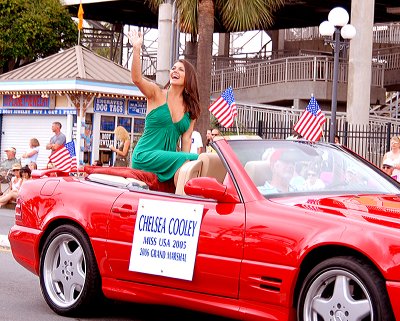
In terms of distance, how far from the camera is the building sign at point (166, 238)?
6387mm

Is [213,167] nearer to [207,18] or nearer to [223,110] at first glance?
[223,110]

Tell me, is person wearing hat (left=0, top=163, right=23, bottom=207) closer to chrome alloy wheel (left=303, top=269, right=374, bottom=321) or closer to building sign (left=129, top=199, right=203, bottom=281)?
building sign (left=129, top=199, right=203, bottom=281)

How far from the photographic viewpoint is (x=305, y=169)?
6578 mm

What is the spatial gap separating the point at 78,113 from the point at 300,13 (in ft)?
66.4

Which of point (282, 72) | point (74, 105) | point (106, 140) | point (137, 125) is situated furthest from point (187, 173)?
point (282, 72)

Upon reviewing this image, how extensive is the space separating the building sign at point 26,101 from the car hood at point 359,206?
23.2m

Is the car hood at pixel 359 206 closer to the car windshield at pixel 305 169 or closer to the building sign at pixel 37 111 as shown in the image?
the car windshield at pixel 305 169

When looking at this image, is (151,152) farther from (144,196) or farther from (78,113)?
(78,113)

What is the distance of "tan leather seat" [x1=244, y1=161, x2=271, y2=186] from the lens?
6.43 metres

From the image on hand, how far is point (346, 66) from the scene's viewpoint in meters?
35.9

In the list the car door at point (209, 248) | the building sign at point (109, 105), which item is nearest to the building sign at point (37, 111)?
the building sign at point (109, 105)

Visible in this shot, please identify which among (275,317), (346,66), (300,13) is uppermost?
(300,13)

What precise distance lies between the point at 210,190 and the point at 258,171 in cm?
44

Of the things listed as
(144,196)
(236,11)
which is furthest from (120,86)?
(144,196)
